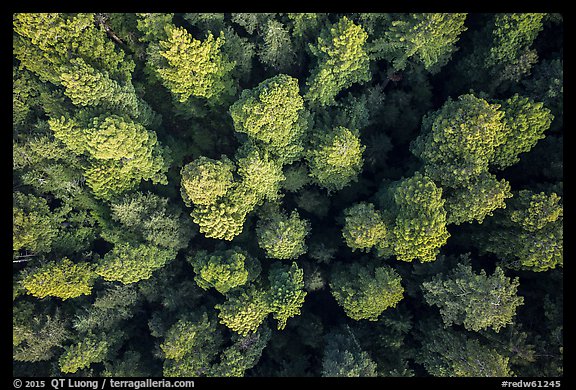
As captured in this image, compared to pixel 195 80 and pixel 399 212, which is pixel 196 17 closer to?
pixel 195 80

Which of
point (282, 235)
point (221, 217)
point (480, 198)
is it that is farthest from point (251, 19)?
point (480, 198)

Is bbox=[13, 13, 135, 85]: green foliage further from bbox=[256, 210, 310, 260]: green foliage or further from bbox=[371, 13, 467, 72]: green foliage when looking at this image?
bbox=[371, 13, 467, 72]: green foliage

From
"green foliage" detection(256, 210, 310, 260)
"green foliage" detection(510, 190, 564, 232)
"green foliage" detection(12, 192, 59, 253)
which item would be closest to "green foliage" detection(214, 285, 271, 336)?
"green foliage" detection(256, 210, 310, 260)

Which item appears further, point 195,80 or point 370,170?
point 370,170

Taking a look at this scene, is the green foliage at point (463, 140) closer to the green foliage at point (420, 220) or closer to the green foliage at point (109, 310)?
the green foliage at point (420, 220)

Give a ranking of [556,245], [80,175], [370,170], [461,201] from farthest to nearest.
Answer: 1. [370,170]
2. [80,175]
3. [461,201]
4. [556,245]

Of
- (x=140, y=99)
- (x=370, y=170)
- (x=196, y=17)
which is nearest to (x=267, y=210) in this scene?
(x=370, y=170)

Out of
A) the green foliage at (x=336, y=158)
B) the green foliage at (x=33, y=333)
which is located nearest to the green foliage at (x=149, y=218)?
the green foliage at (x=33, y=333)
